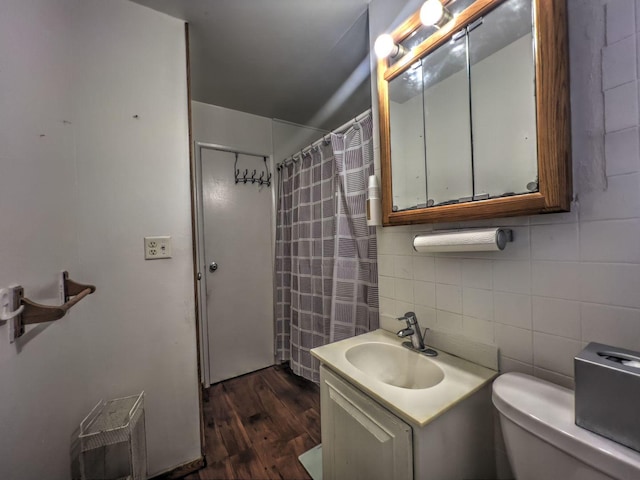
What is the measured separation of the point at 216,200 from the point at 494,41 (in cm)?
193

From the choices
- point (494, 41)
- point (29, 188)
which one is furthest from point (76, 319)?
point (494, 41)

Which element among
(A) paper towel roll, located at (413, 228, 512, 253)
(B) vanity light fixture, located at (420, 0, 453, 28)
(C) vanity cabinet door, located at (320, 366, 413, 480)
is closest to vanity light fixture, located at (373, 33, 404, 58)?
(B) vanity light fixture, located at (420, 0, 453, 28)

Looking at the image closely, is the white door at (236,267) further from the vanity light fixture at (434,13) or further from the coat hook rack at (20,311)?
the vanity light fixture at (434,13)

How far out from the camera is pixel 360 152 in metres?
1.46

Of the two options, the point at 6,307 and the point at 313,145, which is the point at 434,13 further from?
the point at 6,307

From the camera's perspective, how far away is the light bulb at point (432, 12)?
33.0 inches

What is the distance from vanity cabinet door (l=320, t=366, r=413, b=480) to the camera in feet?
2.22

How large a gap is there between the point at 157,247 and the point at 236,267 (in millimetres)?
923

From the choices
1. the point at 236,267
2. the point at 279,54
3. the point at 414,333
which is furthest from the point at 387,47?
the point at 236,267

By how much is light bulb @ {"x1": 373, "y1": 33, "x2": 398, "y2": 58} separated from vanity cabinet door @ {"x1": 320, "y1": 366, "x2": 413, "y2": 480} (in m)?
1.30

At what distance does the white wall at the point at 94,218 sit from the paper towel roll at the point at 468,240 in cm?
120

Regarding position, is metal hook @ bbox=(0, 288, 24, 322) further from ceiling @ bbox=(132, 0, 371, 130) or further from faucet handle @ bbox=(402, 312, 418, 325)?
ceiling @ bbox=(132, 0, 371, 130)

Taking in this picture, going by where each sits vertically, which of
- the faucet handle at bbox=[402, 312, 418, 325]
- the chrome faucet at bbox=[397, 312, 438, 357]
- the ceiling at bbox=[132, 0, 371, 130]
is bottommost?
the chrome faucet at bbox=[397, 312, 438, 357]

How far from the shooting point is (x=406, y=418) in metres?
0.64
